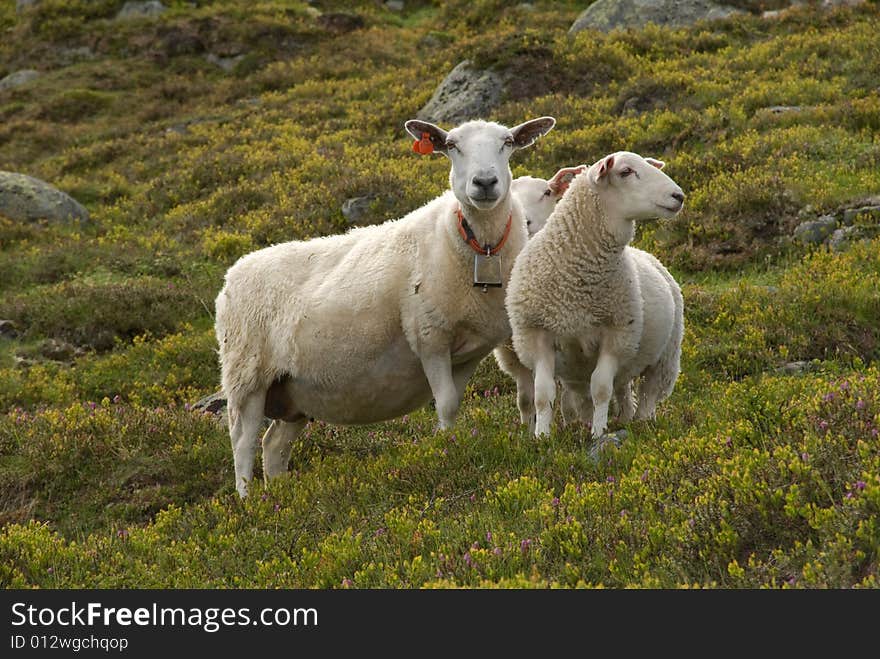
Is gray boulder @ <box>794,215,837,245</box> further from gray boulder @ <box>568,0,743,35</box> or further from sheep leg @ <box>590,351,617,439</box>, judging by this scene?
gray boulder @ <box>568,0,743,35</box>

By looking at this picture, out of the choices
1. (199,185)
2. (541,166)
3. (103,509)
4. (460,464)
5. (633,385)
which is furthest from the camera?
(199,185)

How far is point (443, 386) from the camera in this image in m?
7.70

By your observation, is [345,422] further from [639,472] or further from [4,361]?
[4,361]

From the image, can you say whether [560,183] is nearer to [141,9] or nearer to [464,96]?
[464,96]

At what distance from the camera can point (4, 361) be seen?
528 inches

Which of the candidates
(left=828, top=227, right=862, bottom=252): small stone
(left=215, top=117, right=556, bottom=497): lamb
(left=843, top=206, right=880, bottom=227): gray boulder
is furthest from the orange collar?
(left=843, top=206, right=880, bottom=227): gray boulder

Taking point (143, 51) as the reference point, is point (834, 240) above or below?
above

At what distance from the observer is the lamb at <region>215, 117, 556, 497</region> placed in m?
7.68

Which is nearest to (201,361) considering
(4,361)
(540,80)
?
(4,361)

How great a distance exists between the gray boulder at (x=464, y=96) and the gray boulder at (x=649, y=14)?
4.10 m

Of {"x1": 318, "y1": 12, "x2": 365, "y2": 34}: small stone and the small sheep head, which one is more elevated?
the small sheep head

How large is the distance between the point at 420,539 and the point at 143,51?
3399cm

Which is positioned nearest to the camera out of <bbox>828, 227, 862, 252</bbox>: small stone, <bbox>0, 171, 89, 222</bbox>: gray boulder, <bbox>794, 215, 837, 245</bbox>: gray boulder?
<bbox>828, 227, 862, 252</bbox>: small stone

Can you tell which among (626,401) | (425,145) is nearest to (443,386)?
(626,401)
